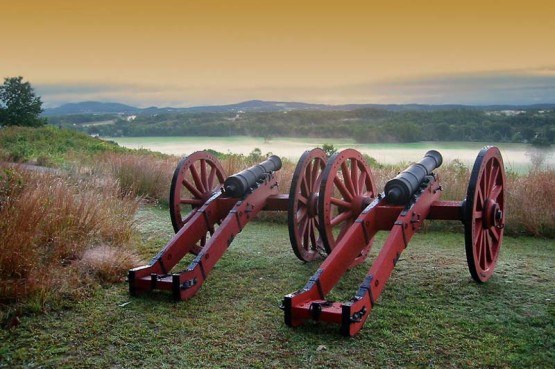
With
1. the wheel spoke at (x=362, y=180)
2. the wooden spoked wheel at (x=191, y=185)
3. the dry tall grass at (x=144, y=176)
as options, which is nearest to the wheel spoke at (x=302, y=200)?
the wheel spoke at (x=362, y=180)

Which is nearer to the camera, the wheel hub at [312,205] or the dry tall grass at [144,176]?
the wheel hub at [312,205]

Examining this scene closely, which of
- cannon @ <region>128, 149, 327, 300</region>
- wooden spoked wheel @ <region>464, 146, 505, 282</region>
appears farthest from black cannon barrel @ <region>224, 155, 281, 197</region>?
wooden spoked wheel @ <region>464, 146, 505, 282</region>

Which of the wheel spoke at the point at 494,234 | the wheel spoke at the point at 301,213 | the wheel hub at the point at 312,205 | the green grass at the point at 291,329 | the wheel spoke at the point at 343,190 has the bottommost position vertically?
the green grass at the point at 291,329

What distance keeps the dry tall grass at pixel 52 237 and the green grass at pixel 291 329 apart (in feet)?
0.91

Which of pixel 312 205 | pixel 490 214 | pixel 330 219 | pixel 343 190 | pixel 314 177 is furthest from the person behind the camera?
pixel 314 177

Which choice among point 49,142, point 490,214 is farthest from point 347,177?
point 49,142

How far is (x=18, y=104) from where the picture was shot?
27.1 meters

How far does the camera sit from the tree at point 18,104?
2678 centimetres

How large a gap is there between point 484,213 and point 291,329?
214cm

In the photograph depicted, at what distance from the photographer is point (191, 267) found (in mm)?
5367

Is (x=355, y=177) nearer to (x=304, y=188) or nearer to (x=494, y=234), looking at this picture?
(x=304, y=188)

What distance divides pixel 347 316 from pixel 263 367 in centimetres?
73

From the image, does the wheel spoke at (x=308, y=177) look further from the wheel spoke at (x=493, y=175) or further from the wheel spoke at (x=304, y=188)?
the wheel spoke at (x=493, y=175)

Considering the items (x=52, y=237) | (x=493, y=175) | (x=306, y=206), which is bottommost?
(x=52, y=237)
